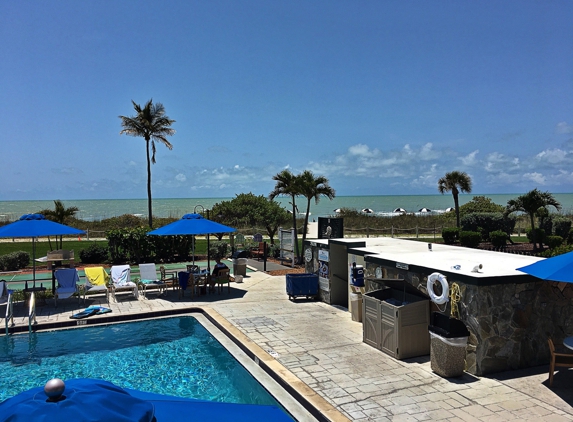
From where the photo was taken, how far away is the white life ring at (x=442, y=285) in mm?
7363

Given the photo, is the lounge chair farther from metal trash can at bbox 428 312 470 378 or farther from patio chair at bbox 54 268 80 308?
metal trash can at bbox 428 312 470 378

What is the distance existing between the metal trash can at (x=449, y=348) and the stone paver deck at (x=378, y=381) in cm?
14

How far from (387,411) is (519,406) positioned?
1.75 meters

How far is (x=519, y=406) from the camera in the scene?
6.12 m

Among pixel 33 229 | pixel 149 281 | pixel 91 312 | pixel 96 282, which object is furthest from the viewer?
pixel 149 281

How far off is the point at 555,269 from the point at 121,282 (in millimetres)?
11443

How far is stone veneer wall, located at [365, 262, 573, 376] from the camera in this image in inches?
279

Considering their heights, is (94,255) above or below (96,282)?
above

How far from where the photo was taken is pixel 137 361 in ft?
29.0

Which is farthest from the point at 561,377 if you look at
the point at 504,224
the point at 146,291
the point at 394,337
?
the point at 504,224

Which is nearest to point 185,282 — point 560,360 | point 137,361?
point 137,361

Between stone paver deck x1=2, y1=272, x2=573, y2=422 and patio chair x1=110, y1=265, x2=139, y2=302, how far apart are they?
2.24 meters

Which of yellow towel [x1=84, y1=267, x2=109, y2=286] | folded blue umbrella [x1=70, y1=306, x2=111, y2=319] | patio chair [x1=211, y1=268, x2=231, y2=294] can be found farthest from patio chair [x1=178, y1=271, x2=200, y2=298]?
folded blue umbrella [x1=70, y1=306, x2=111, y2=319]

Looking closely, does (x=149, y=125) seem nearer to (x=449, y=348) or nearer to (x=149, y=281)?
(x=149, y=281)
